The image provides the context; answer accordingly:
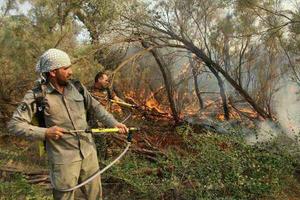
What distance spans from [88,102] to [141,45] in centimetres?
563

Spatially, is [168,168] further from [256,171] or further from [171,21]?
[171,21]

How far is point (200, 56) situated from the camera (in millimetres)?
9180

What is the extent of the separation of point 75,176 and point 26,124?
0.64m

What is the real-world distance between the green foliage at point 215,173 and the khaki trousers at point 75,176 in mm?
1516

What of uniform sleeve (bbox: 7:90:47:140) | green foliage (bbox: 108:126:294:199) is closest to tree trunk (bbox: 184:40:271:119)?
green foliage (bbox: 108:126:294:199)

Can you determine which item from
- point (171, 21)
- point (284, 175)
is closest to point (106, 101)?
point (284, 175)

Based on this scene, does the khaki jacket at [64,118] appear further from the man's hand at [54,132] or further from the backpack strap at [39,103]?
the man's hand at [54,132]

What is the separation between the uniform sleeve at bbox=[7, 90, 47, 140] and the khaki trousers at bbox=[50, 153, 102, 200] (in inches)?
15.9

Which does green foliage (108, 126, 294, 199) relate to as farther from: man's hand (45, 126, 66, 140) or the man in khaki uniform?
man's hand (45, 126, 66, 140)

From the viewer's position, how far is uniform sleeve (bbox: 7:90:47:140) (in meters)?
3.68

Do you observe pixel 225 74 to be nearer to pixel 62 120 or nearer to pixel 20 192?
pixel 20 192

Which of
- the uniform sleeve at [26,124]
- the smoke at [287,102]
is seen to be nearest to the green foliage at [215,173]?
the uniform sleeve at [26,124]

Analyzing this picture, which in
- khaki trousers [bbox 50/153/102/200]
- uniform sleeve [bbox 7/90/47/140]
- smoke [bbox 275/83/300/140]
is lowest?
khaki trousers [bbox 50/153/102/200]

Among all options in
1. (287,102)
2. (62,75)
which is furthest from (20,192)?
(287,102)
